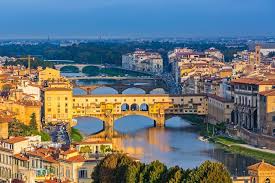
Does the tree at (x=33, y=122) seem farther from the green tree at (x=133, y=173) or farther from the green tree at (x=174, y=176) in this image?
the green tree at (x=174, y=176)

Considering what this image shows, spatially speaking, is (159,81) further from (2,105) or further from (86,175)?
(86,175)

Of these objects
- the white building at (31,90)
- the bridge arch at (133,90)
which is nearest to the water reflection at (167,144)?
the white building at (31,90)

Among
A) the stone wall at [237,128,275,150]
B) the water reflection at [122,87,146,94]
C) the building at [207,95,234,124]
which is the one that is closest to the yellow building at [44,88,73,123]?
the building at [207,95,234,124]

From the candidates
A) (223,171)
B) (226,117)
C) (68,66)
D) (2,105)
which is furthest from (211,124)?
(68,66)

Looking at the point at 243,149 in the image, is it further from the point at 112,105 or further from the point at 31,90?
the point at 31,90

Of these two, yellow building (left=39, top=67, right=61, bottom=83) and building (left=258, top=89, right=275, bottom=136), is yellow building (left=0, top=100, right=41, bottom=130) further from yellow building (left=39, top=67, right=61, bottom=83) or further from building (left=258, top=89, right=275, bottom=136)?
yellow building (left=39, top=67, right=61, bottom=83)

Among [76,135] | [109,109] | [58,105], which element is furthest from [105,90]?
[76,135]
